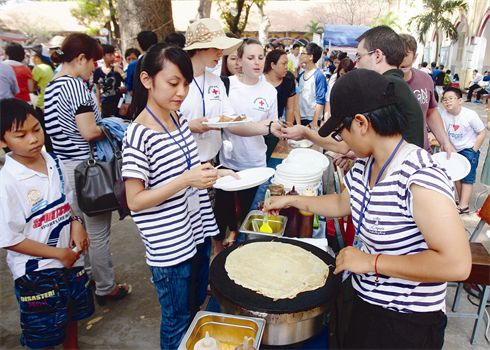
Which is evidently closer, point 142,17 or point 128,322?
point 128,322

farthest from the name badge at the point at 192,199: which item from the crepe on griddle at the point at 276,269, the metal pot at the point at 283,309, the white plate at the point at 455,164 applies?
the white plate at the point at 455,164

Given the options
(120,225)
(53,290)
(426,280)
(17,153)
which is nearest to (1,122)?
(17,153)

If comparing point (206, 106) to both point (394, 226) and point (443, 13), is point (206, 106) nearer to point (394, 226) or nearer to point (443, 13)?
point (394, 226)

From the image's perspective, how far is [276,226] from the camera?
2.15m

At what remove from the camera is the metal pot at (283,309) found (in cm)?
132

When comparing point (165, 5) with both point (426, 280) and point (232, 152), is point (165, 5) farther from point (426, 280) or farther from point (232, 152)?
point (426, 280)

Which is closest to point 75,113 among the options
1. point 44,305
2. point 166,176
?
point 166,176

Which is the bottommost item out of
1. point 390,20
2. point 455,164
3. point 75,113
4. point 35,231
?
point 455,164

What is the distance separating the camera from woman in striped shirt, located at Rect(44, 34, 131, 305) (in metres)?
2.34

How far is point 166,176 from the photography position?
64.9 inches

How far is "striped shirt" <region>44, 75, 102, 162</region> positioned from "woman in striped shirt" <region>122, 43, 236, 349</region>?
0.91 meters

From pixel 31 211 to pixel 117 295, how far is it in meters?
1.55

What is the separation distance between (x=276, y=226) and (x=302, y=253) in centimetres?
39

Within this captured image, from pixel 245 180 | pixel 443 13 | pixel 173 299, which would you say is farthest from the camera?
pixel 443 13
